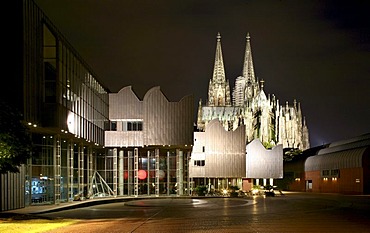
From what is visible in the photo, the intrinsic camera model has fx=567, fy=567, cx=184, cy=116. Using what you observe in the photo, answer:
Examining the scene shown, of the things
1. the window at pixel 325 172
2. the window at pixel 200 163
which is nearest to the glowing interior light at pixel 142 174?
the window at pixel 200 163

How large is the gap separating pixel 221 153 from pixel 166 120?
12.0 m

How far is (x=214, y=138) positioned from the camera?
237ft

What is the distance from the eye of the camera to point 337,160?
84.6m

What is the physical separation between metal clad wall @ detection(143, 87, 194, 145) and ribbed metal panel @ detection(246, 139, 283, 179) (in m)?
20.4

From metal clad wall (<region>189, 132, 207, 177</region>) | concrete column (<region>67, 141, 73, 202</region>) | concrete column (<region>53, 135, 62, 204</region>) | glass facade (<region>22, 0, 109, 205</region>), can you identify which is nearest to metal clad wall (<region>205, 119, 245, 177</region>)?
metal clad wall (<region>189, 132, 207, 177</region>)

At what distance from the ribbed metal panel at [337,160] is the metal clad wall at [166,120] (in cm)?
2655

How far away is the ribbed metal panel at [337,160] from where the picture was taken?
77.0 meters

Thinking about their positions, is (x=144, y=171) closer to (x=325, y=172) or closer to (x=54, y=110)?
(x=54, y=110)

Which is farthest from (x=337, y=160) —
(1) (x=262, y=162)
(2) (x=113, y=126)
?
(2) (x=113, y=126)

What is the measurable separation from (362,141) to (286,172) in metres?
27.4

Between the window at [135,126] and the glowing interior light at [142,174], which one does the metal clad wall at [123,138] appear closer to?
the window at [135,126]

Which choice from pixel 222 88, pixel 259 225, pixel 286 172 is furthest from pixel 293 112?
pixel 259 225

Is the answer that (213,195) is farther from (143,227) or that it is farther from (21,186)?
(143,227)

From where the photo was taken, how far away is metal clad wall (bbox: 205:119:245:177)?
72250mm
